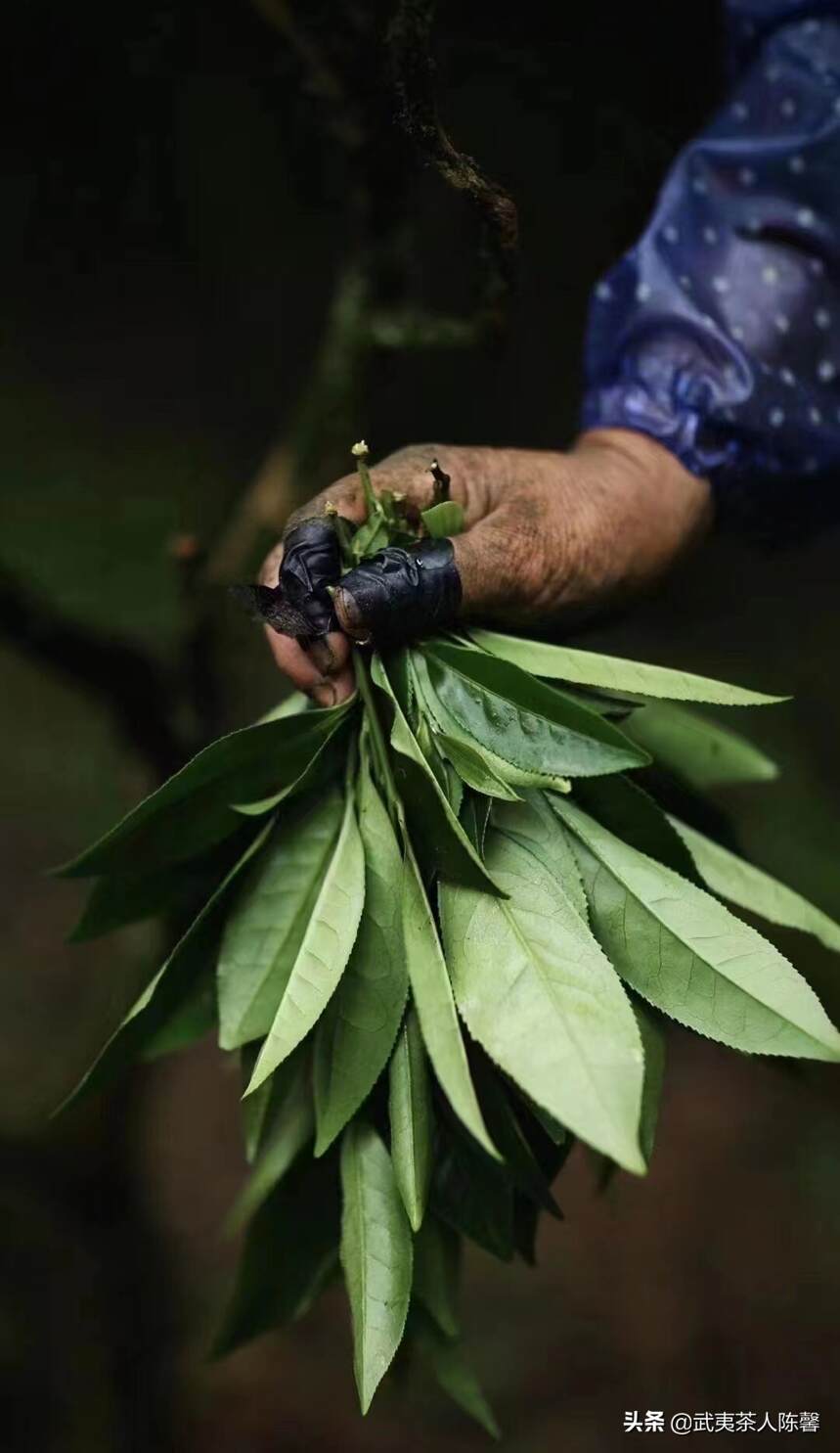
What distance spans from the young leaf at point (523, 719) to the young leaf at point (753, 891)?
13 cm

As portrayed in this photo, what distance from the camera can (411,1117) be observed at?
1.98 ft

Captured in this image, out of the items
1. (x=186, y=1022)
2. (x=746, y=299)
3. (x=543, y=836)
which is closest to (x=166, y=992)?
(x=186, y=1022)

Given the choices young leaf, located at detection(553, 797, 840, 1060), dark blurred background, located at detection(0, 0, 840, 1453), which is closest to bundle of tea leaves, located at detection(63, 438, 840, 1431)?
young leaf, located at detection(553, 797, 840, 1060)

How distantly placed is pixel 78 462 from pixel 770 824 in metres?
0.95

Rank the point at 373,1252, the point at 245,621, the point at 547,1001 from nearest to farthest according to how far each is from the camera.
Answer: the point at 547,1001, the point at 373,1252, the point at 245,621

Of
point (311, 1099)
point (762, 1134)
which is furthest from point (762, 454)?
point (762, 1134)

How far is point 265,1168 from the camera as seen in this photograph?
745mm

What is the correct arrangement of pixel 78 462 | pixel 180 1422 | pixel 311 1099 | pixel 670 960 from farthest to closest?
pixel 78 462
pixel 180 1422
pixel 311 1099
pixel 670 960

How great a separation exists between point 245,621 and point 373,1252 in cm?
81

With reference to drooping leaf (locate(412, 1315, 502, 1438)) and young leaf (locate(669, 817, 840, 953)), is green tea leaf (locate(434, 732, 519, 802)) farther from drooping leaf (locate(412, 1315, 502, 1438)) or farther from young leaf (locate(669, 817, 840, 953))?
drooping leaf (locate(412, 1315, 502, 1438))

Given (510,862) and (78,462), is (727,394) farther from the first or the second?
(78,462)

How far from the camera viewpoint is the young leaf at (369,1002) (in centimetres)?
61

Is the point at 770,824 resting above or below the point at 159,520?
below

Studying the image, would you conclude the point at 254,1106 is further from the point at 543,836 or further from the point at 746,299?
the point at 746,299
